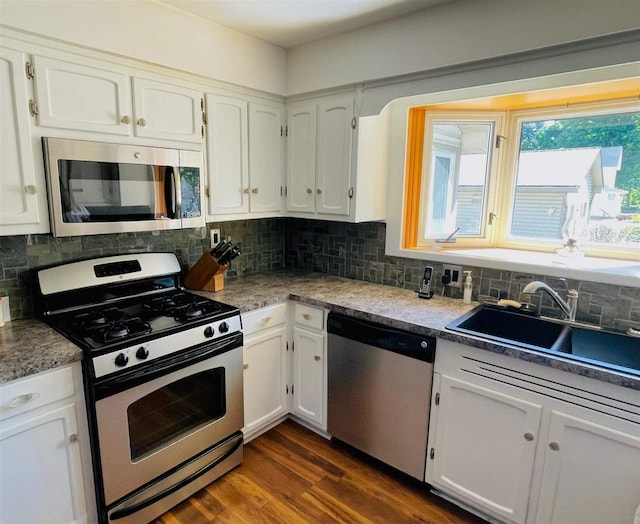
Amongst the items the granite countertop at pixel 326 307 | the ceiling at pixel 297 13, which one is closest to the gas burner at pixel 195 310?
the granite countertop at pixel 326 307

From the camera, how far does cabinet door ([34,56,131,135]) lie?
1.61 m

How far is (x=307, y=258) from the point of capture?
120 inches

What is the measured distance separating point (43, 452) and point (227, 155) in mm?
1712

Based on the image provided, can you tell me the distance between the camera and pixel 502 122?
7.56 ft

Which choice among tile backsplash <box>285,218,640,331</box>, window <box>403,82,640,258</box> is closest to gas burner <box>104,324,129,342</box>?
tile backsplash <box>285,218,640,331</box>

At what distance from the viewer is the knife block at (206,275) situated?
2.36 meters

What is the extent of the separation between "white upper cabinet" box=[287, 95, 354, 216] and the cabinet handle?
1.76 metres

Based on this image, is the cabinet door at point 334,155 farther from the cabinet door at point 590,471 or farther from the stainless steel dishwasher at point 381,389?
the cabinet door at point 590,471

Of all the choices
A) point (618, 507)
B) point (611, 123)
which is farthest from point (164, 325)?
point (611, 123)

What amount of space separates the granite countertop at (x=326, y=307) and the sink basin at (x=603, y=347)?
11.5 inches

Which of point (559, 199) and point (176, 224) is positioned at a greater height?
point (559, 199)

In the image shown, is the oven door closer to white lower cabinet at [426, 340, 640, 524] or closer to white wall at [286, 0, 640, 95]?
white lower cabinet at [426, 340, 640, 524]

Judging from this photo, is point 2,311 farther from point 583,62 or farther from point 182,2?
point 583,62

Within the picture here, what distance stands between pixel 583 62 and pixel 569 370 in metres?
1.24
